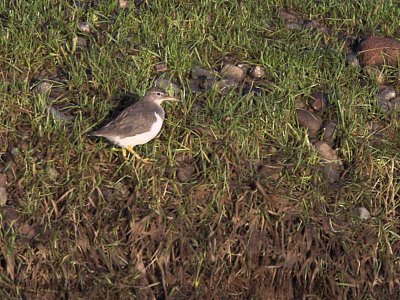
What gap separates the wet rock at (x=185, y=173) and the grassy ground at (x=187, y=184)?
0.04 meters

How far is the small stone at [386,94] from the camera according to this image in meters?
8.08

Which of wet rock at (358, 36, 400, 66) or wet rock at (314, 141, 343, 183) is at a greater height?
wet rock at (358, 36, 400, 66)

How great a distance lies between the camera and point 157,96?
24.4 ft

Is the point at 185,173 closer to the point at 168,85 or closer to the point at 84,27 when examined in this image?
the point at 168,85

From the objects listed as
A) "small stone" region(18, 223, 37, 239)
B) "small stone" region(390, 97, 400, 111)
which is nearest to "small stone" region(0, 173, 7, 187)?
"small stone" region(18, 223, 37, 239)

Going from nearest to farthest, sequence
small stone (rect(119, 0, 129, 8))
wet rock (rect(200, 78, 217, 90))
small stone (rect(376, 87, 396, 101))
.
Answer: wet rock (rect(200, 78, 217, 90))
small stone (rect(376, 87, 396, 101))
small stone (rect(119, 0, 129, 8))

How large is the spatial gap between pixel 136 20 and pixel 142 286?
308cm

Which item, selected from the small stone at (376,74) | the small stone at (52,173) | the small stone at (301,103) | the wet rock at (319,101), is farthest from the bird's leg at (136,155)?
the small stone at (376,74)

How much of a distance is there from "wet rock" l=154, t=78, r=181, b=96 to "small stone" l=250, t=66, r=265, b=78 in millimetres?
758

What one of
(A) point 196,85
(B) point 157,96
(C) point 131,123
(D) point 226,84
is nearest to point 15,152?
(C) point 131,123

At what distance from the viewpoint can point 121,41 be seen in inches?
328

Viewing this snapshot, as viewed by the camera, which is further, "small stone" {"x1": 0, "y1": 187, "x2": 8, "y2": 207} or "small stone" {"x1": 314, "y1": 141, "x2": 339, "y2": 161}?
"small stone" {"x1": 314, "y1": 141, "x2": 339, "y2": 161}

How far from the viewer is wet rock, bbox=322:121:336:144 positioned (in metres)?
7.64

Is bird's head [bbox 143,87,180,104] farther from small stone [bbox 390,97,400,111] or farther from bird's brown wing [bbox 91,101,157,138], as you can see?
small stone [bbox 390,97,400,111]
